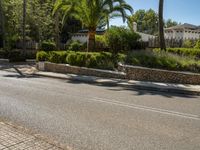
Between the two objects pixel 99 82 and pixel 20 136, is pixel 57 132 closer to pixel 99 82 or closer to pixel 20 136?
pixel 20 136

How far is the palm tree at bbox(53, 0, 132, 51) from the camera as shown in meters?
22.8

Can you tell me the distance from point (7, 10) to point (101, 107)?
28.7 meters

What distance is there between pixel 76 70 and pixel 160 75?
6.13 meters

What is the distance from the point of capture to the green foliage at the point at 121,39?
23.3 meters

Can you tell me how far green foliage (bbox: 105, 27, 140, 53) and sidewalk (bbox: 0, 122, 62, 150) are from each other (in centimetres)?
1776

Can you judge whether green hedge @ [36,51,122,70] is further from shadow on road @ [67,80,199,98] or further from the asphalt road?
the asphalt road

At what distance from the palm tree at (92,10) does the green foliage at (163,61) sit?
495 cm

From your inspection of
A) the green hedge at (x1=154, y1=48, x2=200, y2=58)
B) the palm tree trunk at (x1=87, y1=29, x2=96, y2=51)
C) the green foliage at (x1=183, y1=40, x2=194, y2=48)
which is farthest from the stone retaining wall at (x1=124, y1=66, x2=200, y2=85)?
the green foliage at (x1=183, y1=40, x2=194, y2=48)

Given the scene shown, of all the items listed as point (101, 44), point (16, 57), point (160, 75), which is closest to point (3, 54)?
point (16, 57)

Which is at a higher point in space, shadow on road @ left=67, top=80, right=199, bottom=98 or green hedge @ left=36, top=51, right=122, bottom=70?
green hedge @ left=36, top=51, right=122, bottom=70

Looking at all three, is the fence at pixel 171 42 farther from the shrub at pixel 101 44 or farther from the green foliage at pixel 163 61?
the green foliage at pixel 163 61

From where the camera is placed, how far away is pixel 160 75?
1683cm

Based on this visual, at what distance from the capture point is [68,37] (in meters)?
51.3

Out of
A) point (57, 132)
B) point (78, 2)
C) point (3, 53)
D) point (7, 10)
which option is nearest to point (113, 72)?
point (78, 2)
